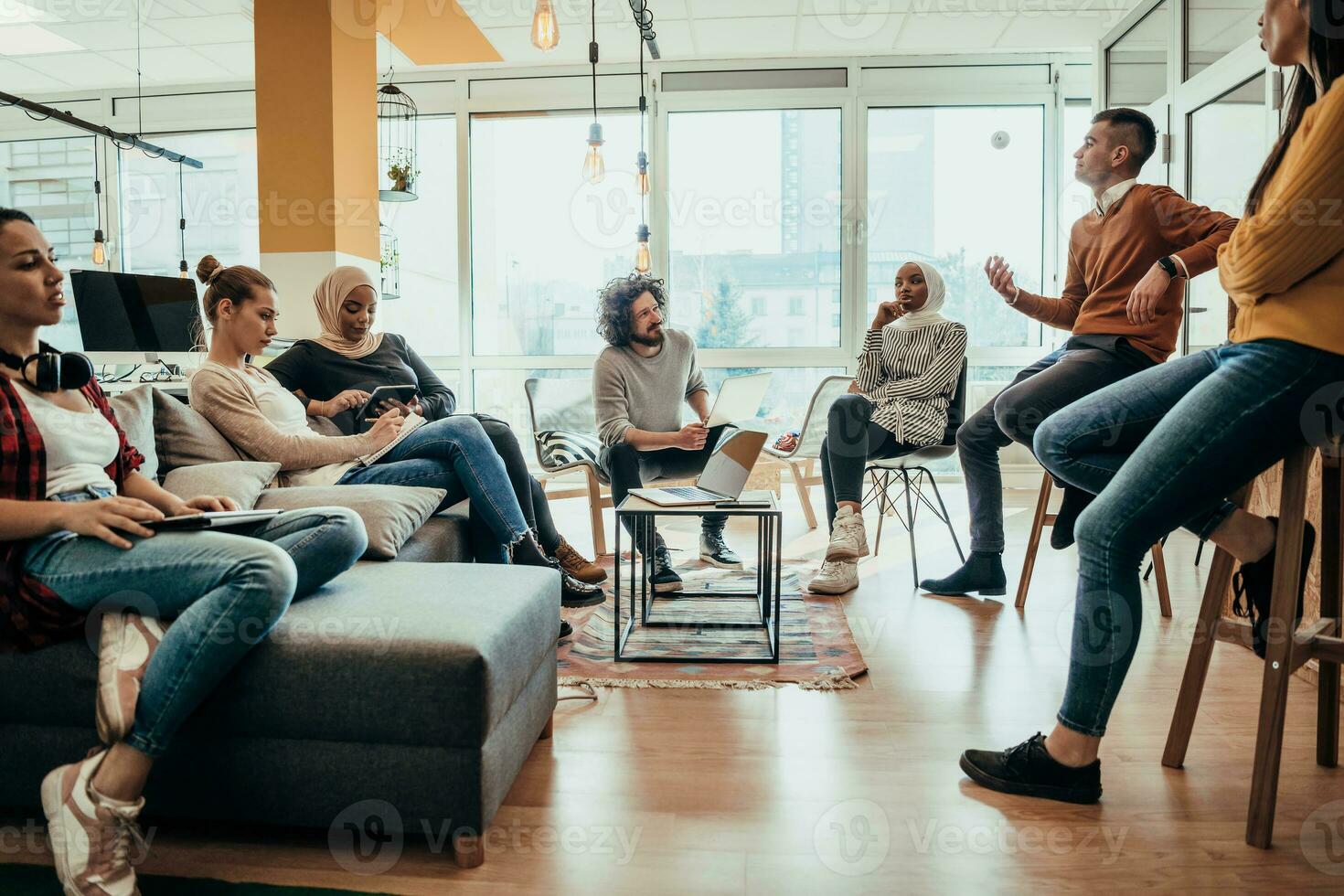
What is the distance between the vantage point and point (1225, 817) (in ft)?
4.99

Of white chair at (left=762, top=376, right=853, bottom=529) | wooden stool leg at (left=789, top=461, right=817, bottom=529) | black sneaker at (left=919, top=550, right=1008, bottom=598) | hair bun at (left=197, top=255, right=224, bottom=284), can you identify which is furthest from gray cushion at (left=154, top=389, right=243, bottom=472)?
wooden stool leg at (left=789, top=461, right=817, bottom=529)

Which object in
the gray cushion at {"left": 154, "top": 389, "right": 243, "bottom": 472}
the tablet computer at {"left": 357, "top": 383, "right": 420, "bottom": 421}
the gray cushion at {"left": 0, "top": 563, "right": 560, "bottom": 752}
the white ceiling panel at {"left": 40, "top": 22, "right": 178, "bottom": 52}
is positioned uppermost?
the white ceiling panel at {"left": 40, "top": 22, "right": 178, "bottom": 52}

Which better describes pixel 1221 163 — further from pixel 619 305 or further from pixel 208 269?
pixel 208 269

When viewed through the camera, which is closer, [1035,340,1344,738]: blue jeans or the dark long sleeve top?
[1035,340,1344,738]: blue jeans

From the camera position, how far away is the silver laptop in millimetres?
2393

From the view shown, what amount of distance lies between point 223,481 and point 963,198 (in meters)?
5.23

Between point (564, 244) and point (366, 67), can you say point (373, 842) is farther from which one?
point (564, 244)

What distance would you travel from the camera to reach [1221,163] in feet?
13.5

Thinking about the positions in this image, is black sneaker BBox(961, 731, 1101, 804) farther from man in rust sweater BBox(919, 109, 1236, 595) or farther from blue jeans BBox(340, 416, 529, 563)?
blue jeans BBox(340, 416, 529, 563)

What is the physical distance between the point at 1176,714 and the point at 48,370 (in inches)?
84.3

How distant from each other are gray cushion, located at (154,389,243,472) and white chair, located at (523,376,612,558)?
1.56 m

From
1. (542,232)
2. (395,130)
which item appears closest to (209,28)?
(395,130)

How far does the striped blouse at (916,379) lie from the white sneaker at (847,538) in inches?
13.2

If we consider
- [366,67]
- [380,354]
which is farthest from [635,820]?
[366,67]
